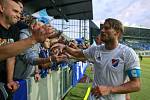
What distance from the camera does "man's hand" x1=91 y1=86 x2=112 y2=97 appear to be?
188 inches

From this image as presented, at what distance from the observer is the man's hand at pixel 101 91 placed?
15.6 feet

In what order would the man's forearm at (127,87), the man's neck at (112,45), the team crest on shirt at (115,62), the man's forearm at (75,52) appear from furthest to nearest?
the man's forearm at (75,52), the man's neck at (112,45), the team crest on shirt at (115,62), the man's forearm at (127,87)

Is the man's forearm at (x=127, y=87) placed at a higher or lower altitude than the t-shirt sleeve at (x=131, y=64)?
lower

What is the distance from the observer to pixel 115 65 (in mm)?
5164

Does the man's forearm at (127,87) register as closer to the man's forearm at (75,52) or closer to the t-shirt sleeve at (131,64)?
the t-shirt sleeve at (131,64)

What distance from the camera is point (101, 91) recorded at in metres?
4.76

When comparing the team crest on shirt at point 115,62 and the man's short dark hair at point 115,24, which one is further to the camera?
the man's short dark hair at point 115,24

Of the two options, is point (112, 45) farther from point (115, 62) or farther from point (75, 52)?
point (75, 52)

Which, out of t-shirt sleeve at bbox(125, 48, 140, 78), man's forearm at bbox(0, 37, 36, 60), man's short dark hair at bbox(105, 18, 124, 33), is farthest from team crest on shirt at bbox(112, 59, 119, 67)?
man's forearm at bbox(0, 37, 36, 60)

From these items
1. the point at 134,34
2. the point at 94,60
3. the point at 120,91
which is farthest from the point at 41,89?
the point at 134,34

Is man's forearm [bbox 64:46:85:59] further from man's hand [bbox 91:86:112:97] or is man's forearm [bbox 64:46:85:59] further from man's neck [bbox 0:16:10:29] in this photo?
man's neck [bbox 0:16:10:29]

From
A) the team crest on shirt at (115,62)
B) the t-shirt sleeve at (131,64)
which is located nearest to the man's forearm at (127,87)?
the t-shirt sleeve at (131,64)

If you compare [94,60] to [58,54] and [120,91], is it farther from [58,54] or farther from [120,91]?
[58,54]

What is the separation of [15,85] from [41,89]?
2.12 m
